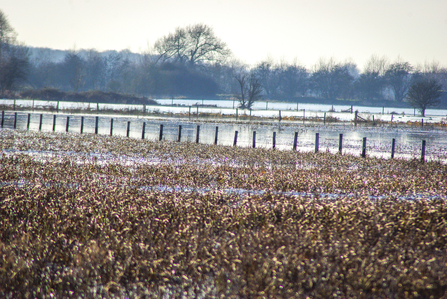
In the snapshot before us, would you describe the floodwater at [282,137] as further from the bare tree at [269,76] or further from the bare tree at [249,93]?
the bare tree at [269,76]

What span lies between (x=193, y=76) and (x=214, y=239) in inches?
3459

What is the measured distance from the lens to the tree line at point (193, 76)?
266 ft

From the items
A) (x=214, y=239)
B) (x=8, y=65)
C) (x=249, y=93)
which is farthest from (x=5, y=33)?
(x=214, y=239)

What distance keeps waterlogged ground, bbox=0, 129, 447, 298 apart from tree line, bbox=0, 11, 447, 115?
186 ft

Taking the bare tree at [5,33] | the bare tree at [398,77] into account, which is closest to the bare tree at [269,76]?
the bare tree at [398,77]

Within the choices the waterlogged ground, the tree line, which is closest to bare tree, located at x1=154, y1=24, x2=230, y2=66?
the tree line

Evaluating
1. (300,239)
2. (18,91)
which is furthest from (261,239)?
(18,91)

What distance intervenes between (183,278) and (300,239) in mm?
1743

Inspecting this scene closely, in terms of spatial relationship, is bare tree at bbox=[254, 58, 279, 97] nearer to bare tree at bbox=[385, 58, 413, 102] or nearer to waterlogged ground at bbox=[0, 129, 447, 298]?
bare tree at bbox=[385, 58, 413, 102]

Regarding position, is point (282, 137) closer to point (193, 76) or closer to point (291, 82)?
point (193, 76)

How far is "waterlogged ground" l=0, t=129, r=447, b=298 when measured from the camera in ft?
14.3

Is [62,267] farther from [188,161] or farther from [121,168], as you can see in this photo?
[188,161]

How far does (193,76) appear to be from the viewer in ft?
300

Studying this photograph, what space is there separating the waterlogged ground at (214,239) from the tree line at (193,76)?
56.7 meters
